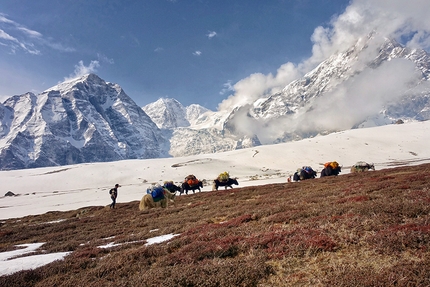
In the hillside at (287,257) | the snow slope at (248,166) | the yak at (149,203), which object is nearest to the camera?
the hillside at (287,257)

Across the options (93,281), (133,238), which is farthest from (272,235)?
(133,238)

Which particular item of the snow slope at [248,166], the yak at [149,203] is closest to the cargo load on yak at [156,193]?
the yak at [149,203]

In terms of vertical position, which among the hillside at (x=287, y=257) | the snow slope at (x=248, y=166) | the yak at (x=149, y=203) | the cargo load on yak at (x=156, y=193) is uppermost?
the snow slope at (x=248, y=166)

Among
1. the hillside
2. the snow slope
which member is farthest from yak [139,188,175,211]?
the snow slope

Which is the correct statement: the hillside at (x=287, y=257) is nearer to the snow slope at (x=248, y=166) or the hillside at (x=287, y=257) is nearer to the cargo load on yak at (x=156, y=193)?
the cargo load on yak at (x=156, y=193)

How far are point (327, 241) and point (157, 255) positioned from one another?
5.25 m

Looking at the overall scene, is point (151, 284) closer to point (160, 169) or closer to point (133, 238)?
point (133, 238)

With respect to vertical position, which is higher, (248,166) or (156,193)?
(248,166)

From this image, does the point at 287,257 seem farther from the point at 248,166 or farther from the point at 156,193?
the point at 248,166

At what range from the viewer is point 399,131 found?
9300 centimetres

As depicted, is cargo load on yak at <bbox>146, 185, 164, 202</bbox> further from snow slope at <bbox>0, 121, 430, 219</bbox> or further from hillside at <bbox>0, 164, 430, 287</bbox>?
snow slope at <bbox>0, 121, 430, 219</bbox>

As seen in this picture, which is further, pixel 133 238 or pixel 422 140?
pixel 422 140

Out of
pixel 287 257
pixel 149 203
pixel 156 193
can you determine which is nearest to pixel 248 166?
pixel 156 193

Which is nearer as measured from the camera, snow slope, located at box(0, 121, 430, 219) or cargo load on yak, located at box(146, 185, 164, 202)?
cargo load on yak, located at box(146, 185, 164, 202)
